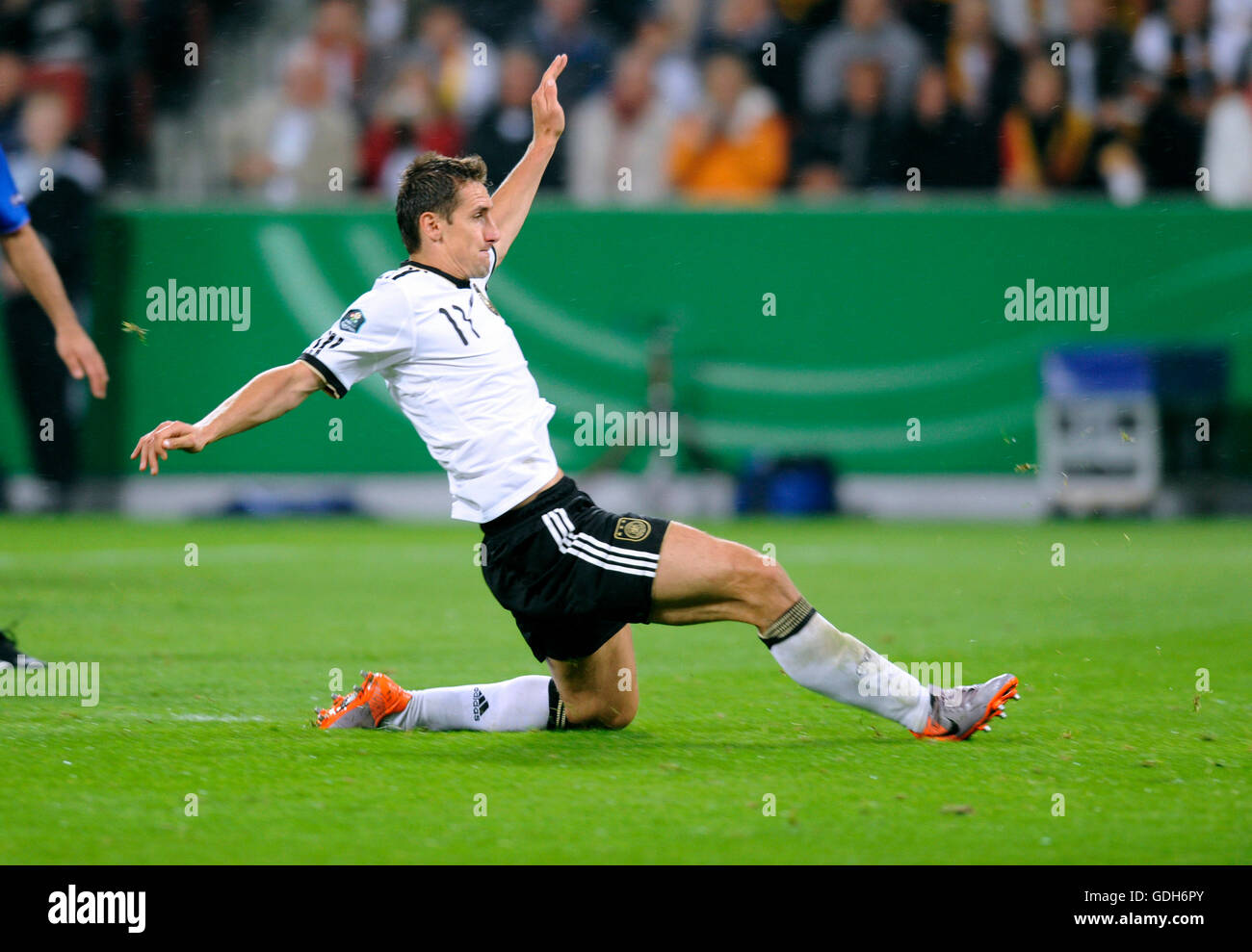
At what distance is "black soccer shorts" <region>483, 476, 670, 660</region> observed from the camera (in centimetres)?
580

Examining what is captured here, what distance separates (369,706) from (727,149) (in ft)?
35.2

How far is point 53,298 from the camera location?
7406 millimetres

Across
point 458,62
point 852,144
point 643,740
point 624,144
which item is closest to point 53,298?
point 643,740

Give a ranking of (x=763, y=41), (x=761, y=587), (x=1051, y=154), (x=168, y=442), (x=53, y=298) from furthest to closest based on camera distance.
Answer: (x=763, y=41) → (x=1051, y=154) → (x=53, y=298) → (x=761, y=587) → (x=168, y=442)

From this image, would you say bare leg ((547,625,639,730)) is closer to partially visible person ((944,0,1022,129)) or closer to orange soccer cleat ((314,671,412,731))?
orange soccer cleat ((314,671,412,731))

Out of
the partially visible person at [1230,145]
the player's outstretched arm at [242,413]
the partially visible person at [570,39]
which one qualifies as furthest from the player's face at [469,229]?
the partially visible person at [1230,145]

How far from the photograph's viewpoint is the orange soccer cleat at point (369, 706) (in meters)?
6.42

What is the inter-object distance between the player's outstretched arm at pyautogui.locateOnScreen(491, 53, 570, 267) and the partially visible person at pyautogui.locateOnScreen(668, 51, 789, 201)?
9.19 metres

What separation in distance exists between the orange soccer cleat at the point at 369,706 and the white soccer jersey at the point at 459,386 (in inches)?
29.1

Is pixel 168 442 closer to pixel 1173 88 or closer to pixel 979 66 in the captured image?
pixel 979 66

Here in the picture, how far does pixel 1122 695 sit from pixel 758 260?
8842 millimetres

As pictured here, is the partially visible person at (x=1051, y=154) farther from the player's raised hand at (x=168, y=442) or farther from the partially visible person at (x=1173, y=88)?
the player's raised hand at (x=168, y=442)

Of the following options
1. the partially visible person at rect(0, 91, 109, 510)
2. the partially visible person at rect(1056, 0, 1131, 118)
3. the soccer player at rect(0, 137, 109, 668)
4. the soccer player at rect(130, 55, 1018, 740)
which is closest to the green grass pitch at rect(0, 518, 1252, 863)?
the soccer player at rect(130, 55, 1018, 740)

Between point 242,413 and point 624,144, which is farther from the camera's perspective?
point 624,144
